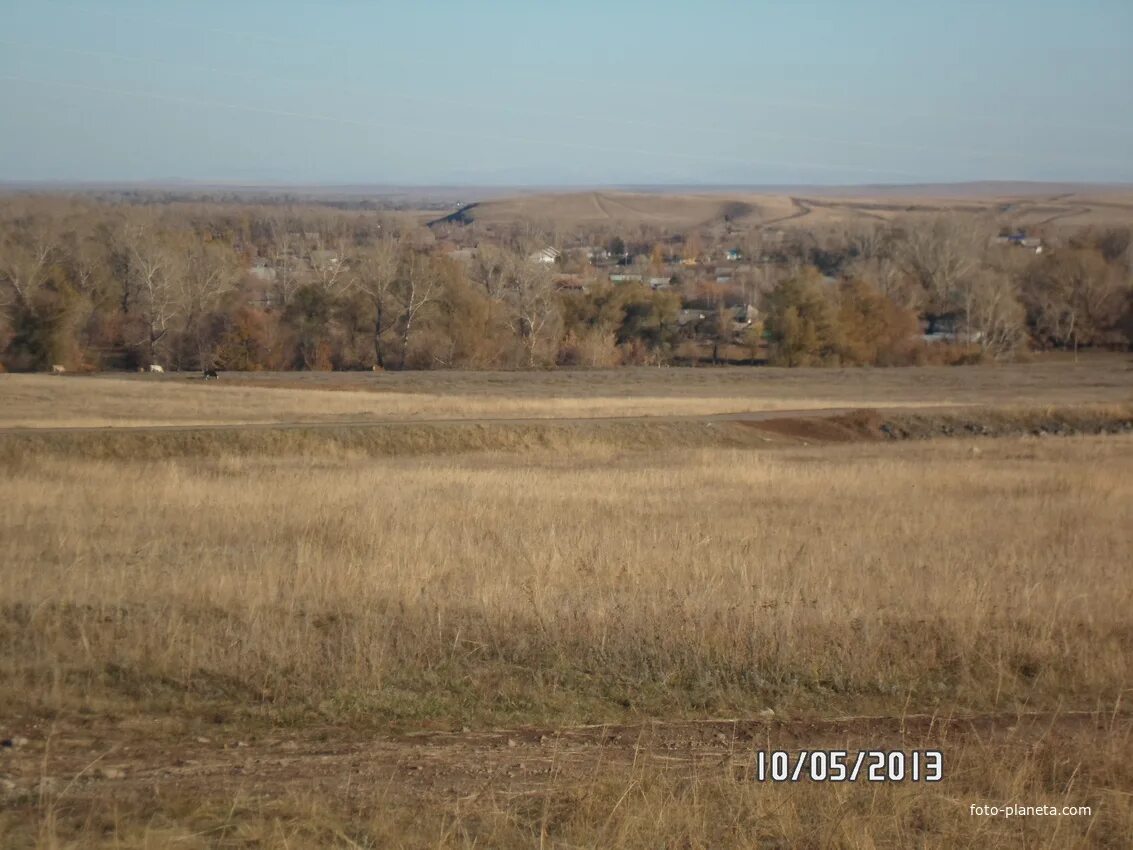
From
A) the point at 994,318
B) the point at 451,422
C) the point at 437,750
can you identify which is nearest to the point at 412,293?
the point at 994,318

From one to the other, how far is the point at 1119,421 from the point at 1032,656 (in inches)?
Result: 1445

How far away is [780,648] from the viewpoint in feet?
26.7

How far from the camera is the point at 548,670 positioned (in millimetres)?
7770

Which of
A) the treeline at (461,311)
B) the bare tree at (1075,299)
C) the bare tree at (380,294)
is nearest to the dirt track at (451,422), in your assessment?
the treeline at (461,311)

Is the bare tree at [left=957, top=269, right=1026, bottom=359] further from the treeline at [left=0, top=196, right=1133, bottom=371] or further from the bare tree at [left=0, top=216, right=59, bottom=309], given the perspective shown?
the bare tree at [left=0, top=216, right=59, bottom=309]

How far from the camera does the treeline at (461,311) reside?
7956cm

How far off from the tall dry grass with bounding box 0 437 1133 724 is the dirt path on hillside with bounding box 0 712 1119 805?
0.33m

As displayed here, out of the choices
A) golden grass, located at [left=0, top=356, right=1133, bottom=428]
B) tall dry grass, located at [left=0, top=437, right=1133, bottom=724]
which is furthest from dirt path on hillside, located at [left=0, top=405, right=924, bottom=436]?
tall dry grass, located at [left=0, top=437, right=1133, bottom=724]

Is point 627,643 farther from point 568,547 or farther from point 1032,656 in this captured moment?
point 568,547

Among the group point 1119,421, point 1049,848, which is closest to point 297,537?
point 1049,848

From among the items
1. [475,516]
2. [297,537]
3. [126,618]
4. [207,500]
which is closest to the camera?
[126,618]

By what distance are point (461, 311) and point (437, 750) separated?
74.8 meters

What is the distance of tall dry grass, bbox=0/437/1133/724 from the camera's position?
7.47 meters

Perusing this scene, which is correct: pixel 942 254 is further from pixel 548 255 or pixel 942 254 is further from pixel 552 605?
pixel 552 605
